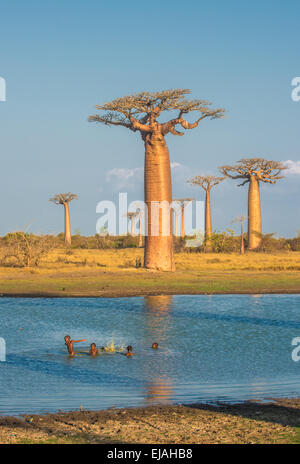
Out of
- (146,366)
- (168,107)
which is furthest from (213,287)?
(146,366)

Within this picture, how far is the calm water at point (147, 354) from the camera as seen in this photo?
7.02 meters

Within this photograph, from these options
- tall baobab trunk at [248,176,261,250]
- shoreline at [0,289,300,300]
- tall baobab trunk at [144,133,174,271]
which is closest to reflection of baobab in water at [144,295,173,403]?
shoreline at [0,289,300,300]

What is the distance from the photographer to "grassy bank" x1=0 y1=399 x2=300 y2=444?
202 inches

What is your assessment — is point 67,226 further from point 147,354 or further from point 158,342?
point 147,354

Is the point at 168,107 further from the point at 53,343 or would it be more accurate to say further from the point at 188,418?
the point at 188,418

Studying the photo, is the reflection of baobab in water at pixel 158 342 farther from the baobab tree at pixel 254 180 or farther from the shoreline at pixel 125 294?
the baobab tree at pixel 254 180

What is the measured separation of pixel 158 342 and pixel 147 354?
104 centimetres

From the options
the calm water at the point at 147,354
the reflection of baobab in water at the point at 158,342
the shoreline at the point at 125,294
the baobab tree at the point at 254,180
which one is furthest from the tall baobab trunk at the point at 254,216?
the calm water at the point at 147,354

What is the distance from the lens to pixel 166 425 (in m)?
5.55

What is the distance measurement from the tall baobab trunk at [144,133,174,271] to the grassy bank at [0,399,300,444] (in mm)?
15819

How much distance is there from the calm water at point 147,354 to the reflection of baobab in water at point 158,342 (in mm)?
12

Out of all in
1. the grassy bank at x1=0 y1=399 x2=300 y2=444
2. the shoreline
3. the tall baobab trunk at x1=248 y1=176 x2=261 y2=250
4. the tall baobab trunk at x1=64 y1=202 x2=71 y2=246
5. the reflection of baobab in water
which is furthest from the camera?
the tall baobab trunk at x1=64 y1=202 x2=71 y2=246

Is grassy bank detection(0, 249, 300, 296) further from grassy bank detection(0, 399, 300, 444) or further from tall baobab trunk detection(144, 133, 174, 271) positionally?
grassy bank detection(0, 399, 300, 444)

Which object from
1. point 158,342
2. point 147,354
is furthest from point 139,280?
point 147,354
